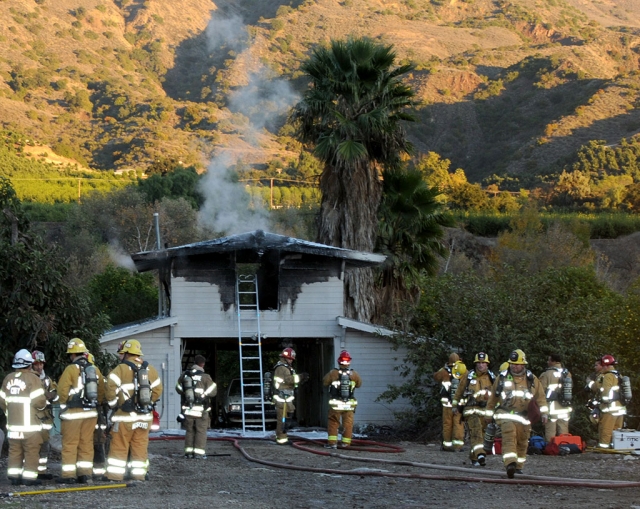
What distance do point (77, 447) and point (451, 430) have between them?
7.66 m

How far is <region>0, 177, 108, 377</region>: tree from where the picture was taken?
14852 mm

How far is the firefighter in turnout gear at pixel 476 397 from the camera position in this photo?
15.4m

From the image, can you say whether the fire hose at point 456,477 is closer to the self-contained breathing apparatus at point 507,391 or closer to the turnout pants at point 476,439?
the turnout pants at point 476,439

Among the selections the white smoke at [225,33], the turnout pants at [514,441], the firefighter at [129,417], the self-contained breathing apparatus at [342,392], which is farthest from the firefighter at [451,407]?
the white smoke at [225,33]

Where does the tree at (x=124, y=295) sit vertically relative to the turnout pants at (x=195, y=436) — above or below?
above

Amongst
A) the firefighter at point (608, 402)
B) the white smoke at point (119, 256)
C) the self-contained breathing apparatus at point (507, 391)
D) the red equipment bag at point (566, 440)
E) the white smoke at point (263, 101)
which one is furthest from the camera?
the white smoke at point (263, 101)

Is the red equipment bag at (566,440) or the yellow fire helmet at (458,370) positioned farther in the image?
the red equipment bag at (566,440)

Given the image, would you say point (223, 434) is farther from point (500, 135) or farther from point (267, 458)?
point (500, 135)

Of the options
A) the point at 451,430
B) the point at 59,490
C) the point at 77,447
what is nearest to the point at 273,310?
the point at 451,430

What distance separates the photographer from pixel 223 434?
68.4 feet

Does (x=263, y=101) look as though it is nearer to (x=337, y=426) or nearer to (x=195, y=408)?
(x=337, y=426)

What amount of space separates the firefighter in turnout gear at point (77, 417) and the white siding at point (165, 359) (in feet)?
31.9

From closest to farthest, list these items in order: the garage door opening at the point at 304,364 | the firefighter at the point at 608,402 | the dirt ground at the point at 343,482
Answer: the dirt ground at the point at 343,482
the firefighter at the point at 608,402
the garage door opening at the point at 304,364

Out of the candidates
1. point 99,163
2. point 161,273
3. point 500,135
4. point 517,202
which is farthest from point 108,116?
point 161,273
